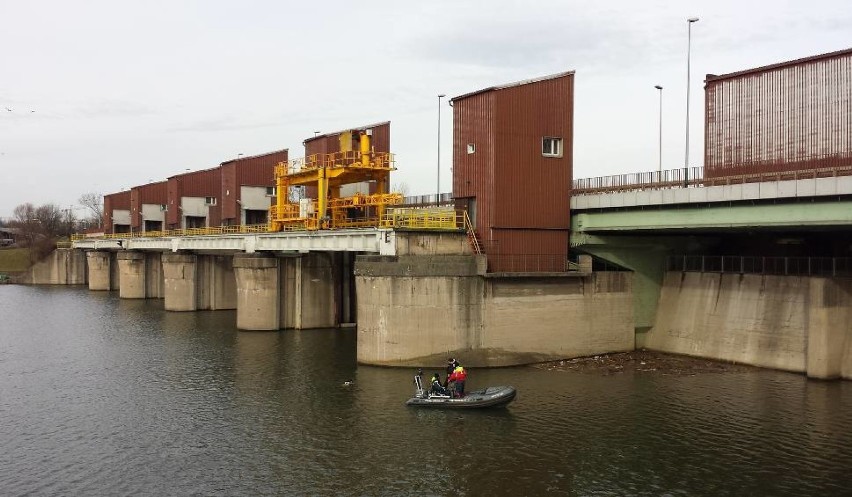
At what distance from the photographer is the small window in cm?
4016

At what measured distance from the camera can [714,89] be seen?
39.2 meters

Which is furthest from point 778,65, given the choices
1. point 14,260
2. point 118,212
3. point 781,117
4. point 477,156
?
point 14,260

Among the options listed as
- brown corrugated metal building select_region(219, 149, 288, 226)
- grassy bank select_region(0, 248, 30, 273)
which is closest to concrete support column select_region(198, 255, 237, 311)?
brown corrugated metal building select_region(219, 149, 288, 226)

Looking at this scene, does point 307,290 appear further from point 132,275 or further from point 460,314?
point 132,275

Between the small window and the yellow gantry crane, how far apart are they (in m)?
10.8

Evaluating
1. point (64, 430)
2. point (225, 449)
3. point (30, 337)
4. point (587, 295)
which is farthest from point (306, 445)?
point (30, 337)

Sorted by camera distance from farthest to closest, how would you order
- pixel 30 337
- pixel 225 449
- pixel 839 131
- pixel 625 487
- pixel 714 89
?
1. pixel 30 337
2. pixel 714 89
3. pixel 839 131
4. pixel 225 449
5. pixel 625 487

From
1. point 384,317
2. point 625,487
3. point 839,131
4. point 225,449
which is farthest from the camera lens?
point 384,317

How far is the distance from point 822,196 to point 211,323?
1814 inches

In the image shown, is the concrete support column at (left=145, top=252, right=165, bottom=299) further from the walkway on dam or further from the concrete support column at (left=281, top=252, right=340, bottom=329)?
the walkway on dam

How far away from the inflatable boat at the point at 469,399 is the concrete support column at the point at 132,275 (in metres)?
62.7

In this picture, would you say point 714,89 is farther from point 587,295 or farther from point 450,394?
point 450,394

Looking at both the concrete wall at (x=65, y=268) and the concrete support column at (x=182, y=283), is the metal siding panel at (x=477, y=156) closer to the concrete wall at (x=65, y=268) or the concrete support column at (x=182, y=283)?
the concrete support column at (x=182, y=283)

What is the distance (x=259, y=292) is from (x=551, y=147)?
25.3m
